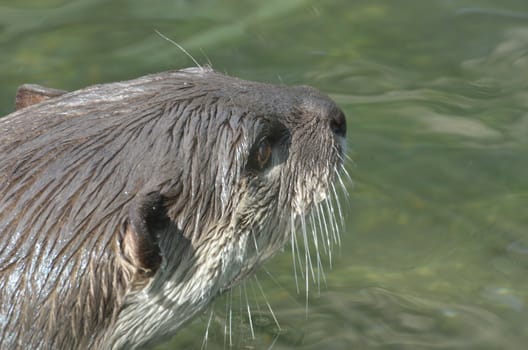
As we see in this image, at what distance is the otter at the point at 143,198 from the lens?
302cm

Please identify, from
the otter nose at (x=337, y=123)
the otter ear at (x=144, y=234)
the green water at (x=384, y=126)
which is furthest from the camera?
the green water at (x=384, y=126)

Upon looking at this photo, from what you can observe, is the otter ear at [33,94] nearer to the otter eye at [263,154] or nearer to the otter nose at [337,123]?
the otter eye at [263,154]

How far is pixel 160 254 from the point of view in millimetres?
3092

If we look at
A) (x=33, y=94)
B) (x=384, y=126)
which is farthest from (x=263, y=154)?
(x=384, y=126)

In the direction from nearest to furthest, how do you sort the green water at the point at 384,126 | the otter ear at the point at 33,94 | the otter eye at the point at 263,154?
1. the otter eye at the point at 263,154
2. the otter ear at the point at 33,94
3. the green water at the point at 384,126

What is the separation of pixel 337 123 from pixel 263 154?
0.48 metres

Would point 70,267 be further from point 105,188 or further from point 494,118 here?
point 494,118

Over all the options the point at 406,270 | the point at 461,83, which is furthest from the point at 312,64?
the point at 406,270

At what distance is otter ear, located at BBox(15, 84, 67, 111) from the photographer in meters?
3.71

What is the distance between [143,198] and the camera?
10.00 feet

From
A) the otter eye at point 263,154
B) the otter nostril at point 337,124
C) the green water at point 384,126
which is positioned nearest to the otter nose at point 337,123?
the otter nostril at point 337,124

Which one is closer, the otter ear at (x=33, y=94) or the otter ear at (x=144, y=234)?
the otter ear at (x=144, y=234)

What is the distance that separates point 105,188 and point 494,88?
125 inches

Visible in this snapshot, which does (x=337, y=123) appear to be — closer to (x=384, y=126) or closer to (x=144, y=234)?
(x=144, y=234)
